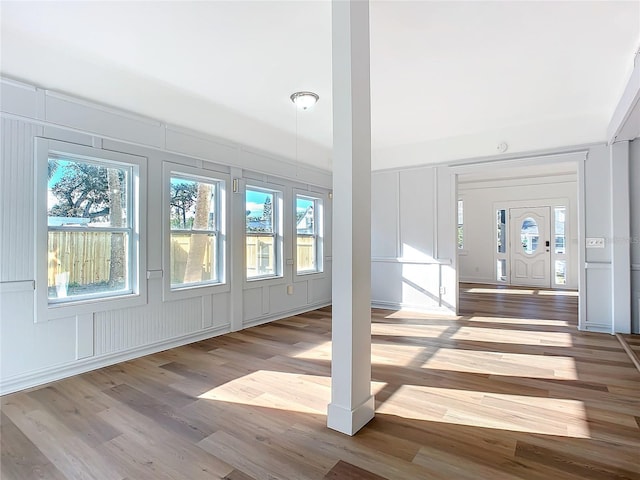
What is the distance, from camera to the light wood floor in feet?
6.17

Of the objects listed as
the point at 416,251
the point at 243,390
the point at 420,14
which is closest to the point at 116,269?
the point at 243,390

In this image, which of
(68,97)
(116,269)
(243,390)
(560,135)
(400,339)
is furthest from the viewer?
(560,135)

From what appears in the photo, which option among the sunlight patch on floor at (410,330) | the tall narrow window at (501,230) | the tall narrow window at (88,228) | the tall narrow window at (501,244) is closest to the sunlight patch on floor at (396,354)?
the sunlight patch on floor at (410,330)

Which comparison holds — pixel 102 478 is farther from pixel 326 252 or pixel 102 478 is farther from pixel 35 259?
pixel 326 252

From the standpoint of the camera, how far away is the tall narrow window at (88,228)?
316cm

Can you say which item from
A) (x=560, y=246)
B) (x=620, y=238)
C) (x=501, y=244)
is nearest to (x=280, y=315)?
(x=620, y=238)

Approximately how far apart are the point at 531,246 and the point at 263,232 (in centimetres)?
725

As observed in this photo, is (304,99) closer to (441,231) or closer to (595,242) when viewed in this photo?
(441,231)

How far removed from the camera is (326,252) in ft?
21.6

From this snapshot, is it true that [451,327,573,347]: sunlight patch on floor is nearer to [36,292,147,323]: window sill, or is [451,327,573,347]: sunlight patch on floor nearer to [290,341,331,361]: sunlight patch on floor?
[290,341,331,361]: sunlight patch on floor

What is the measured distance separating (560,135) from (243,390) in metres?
5.12

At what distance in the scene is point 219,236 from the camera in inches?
182

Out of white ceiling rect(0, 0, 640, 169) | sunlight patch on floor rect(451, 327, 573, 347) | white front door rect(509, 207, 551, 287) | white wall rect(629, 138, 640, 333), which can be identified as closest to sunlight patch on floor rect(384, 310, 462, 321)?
sunlight patch on floor rect(451, 327, 573, 347)

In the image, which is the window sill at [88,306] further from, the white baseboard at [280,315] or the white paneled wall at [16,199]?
the white baseboard at [280,315]
